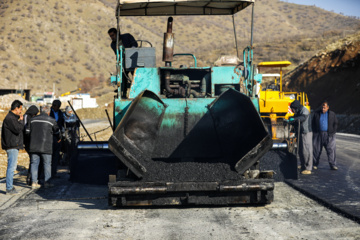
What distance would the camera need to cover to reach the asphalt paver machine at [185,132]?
6.80 metres

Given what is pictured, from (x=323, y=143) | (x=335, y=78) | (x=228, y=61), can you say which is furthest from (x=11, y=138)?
(x=335, y=78)

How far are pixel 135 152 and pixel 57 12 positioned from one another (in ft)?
244

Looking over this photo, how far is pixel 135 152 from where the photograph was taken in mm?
8039

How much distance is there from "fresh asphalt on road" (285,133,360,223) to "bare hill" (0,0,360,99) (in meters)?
38.6

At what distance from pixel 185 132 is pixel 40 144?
9.11ft

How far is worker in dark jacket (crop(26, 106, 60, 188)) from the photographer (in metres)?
9.06

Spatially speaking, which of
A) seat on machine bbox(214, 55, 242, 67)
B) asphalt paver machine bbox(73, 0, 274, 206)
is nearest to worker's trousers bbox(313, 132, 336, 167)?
seat on machine bbox(214, 55, 242, 67)

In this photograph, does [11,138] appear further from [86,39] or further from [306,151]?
[86,39]

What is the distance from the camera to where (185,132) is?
8.55 meters

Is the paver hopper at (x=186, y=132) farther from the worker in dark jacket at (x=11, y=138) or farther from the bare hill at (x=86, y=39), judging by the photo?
the bare hill at (x=86, y=39)

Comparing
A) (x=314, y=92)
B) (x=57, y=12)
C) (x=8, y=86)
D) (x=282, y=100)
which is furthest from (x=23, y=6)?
(x=282, y=100)

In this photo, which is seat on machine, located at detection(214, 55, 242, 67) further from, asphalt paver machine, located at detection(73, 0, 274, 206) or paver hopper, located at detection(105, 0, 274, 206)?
paver hopper, located at detection(105, 0, 274, 206)

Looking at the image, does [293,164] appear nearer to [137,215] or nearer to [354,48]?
[137,215]

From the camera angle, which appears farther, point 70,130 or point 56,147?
point 70,130
